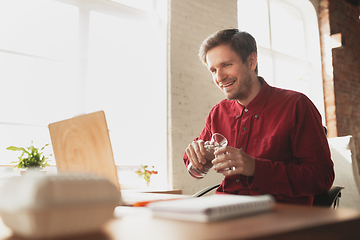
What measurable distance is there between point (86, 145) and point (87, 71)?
2971mm

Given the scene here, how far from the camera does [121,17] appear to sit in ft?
13.4

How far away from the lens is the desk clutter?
0.37 metres

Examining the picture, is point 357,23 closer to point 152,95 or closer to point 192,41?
point 192,41

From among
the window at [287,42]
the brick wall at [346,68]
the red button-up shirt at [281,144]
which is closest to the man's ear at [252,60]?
the red button-up shirt at [281,144]

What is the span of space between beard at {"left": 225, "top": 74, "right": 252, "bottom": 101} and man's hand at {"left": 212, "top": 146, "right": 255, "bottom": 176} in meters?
0.67

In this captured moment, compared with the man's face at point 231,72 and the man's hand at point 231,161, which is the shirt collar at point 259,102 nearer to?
the man's face at point 231,72

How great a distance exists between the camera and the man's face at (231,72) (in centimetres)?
175

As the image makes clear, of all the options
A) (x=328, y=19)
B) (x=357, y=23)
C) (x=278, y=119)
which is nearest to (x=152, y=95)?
(x=278, y=119)

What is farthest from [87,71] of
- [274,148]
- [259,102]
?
[274,148]

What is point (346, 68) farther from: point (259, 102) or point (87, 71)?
point (259, 102)

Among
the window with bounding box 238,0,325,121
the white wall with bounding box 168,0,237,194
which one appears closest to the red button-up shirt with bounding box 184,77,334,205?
the white wall with bounding box 168,0,237,194

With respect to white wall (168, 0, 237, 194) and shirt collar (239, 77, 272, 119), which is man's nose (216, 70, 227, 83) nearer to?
shirt collar (239, 77, 272, 119)

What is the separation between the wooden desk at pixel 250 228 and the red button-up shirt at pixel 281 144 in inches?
27.7

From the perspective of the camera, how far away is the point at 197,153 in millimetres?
1227
